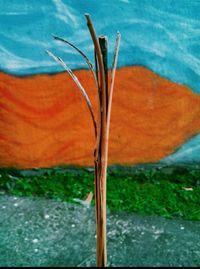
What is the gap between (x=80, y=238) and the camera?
3404mm

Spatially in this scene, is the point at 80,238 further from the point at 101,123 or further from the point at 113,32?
the point at 113,32

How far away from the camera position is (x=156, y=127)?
14.5 feet

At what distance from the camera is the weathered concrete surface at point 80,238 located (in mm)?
3121

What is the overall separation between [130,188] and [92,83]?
1.04 metres

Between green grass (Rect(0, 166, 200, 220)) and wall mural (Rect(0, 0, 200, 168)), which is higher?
wall mural (Rect(0, 0, 200, 168))

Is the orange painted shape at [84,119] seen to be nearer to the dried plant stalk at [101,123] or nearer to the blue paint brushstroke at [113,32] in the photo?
the blue paint brushstroke at [113,32]

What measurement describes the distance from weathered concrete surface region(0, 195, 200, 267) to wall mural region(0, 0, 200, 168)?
74 cm

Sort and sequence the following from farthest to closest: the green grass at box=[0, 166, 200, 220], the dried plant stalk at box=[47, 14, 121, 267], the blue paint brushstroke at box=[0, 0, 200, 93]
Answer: the blue paint brushstroke at box=[0, 0, 200, 93], the green grass at box=[0, 166, 200, 220], the dried plant stalk at box=[47, 14, 121, 267]

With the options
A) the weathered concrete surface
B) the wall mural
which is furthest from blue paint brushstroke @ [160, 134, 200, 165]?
the weathered concrete surface

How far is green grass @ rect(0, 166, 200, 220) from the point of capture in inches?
154

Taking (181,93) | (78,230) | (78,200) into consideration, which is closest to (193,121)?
(181,93)

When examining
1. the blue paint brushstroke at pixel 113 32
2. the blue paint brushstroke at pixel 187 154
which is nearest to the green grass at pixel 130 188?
the blue paint brushstroke at pixel 187 154

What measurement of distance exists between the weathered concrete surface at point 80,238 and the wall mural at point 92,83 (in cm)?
74

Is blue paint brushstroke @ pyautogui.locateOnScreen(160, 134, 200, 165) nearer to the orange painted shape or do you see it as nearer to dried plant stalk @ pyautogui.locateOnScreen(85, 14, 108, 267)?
the orange painted shape
